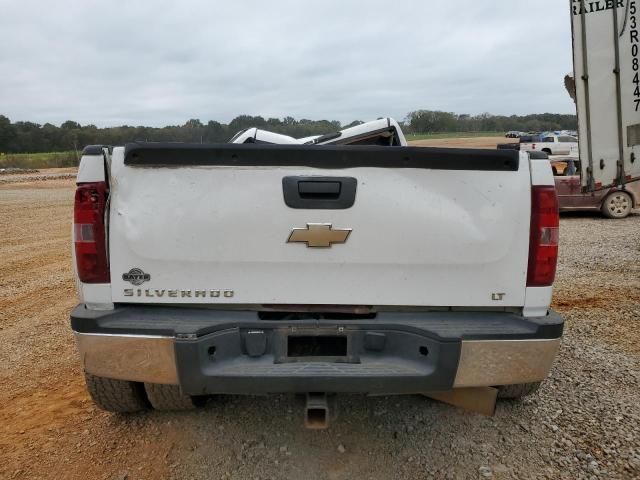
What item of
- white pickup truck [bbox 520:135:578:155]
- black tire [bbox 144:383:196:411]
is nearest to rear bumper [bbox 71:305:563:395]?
black tire [bbox 144:383:196:411]

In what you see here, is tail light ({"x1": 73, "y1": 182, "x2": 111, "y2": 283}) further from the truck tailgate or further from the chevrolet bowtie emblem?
the chevrolet bowtie emblem

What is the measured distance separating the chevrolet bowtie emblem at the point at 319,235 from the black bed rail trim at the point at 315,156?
0.94 ft

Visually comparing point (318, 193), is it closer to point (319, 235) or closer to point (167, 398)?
point (319, 235)

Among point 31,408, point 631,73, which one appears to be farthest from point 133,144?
point 631,73

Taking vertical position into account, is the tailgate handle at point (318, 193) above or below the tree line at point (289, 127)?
below

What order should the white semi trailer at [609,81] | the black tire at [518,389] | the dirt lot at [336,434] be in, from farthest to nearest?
the white semi trailer at [609,81]
the black tire at [518,389]
the dirt lot at [336,434]

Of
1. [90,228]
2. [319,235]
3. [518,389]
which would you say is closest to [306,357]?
[319,235]

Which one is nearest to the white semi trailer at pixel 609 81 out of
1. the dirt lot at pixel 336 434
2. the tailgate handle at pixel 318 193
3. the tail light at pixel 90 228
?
the dirt lot at pixel 336 434

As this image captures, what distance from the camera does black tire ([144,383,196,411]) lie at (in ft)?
9.12

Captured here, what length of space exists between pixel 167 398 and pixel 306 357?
1027 mm

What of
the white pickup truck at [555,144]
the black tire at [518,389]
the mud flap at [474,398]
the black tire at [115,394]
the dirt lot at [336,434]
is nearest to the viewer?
the mud flap at [474,398]

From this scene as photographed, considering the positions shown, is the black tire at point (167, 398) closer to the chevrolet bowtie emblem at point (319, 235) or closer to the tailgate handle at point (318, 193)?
the chevrolet bowtie emblem at point (319, 235)

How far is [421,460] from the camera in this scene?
2.68m

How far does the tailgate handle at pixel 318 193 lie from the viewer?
2.26 meters
